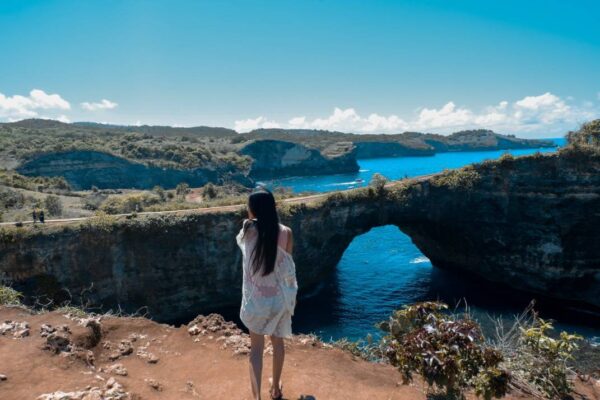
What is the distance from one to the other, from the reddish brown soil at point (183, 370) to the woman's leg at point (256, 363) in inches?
26.8

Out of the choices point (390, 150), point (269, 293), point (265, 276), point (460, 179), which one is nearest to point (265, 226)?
point (265, 276)

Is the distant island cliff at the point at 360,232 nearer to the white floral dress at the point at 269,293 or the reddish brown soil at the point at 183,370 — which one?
the reddish brown soil at the point at 183,370

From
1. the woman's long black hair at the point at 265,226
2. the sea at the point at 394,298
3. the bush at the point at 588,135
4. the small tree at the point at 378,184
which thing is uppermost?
the bush at the point at 588,135

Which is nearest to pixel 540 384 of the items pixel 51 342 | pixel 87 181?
pixel 51 342

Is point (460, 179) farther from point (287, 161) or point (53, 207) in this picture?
point (287, 161)

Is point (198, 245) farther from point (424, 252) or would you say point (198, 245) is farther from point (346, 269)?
point (424, 252)

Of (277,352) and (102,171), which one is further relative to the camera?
(102,171)

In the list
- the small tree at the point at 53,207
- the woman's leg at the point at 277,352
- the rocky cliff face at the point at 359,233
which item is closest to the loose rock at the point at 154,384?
the woman's leg at the point at 277,352

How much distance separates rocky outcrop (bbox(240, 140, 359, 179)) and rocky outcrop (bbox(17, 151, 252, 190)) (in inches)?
1168

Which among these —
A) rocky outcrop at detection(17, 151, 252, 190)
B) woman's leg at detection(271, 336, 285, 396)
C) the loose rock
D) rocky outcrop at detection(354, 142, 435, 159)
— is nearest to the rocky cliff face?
the loose rock

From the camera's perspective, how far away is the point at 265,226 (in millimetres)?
4379

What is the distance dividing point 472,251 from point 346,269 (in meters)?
9.79

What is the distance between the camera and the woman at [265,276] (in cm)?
438

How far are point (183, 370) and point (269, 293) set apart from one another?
2.68 meters
